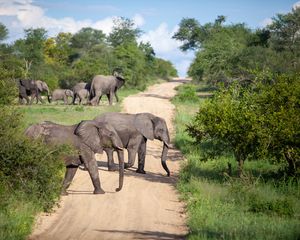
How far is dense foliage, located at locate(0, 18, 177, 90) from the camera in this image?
1885 inches

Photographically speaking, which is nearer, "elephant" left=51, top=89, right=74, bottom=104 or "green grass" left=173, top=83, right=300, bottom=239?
"green grass" left=173, top=83, right=300, bottom=239

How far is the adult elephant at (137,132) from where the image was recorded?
664 inches

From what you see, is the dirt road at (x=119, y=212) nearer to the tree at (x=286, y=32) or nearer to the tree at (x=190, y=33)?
the tree at (x=286, y=32)

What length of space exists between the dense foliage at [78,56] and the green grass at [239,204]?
1655 cm

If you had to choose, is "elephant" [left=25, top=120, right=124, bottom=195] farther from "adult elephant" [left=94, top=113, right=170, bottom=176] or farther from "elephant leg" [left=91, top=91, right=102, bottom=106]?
"elephant leg" [left=91, top=91, right=102, bottom=106]

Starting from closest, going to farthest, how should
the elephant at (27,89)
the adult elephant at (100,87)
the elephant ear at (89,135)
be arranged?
the elephant ear at (89,135) → the adult elephant at (100,87) → the elephant at (27,89)

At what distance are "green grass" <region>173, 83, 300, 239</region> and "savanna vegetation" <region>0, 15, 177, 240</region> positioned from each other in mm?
3095

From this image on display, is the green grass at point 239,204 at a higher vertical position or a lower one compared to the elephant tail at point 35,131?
lower

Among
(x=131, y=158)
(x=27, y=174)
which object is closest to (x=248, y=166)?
(x=131, y=158)

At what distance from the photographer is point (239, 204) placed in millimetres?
11578

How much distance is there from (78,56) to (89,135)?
6334 cm

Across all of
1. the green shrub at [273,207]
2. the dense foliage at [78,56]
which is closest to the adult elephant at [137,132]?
the green shrub at [273,207]

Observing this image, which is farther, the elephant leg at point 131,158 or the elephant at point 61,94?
the elephant at point 61,94

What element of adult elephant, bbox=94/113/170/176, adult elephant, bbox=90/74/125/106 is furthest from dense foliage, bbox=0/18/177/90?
adult elephant, bbox=94/113/170/176
